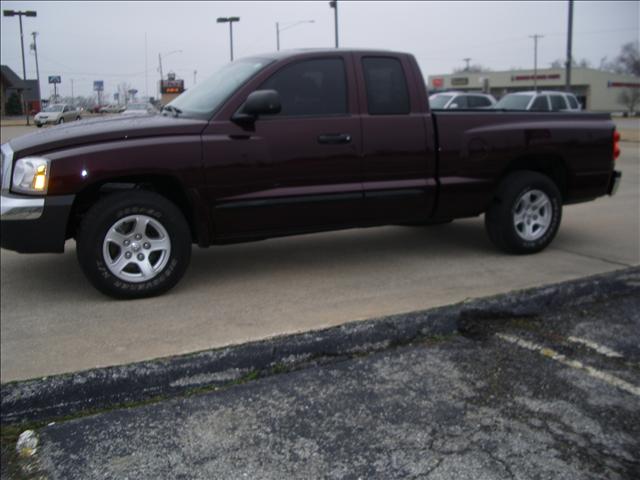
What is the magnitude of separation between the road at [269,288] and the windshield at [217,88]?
137 centimetres

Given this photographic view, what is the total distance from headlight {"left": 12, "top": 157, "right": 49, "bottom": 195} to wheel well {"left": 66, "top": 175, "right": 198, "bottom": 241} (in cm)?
28

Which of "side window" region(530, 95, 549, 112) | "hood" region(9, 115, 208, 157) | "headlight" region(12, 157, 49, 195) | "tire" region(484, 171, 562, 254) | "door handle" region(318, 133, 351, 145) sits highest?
"side window" region(530, 95, 549, 112)

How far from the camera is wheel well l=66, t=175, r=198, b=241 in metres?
4.79

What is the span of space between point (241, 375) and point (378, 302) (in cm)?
138

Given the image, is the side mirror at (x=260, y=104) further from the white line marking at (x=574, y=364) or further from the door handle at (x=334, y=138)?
the white line marking at (x=574, y=364)

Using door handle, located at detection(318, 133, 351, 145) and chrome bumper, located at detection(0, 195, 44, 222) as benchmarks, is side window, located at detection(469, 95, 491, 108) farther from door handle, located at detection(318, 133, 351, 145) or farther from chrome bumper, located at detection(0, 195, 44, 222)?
chrome bumper, located at detection(0, 195, 44, 222)

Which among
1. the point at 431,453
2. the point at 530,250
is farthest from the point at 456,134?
the point at 431,453

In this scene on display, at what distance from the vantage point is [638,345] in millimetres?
4070

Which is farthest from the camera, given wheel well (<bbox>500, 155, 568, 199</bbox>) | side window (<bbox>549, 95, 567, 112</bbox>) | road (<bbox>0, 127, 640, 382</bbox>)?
side window (<bbox>549, 95, 567, 112</bbox>)

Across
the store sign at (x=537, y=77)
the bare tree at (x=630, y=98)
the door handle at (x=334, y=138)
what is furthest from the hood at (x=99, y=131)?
the store sign at (x=537, y=77)

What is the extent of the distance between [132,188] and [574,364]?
328cm

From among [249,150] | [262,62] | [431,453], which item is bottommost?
[431,453]

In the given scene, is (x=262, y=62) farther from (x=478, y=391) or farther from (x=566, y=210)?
(x=566, y=210)

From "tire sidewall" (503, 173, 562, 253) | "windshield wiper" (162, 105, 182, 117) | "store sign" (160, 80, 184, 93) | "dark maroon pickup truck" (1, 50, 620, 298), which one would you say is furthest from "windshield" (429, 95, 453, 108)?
"store sign" (160, 80, 184, 93)
